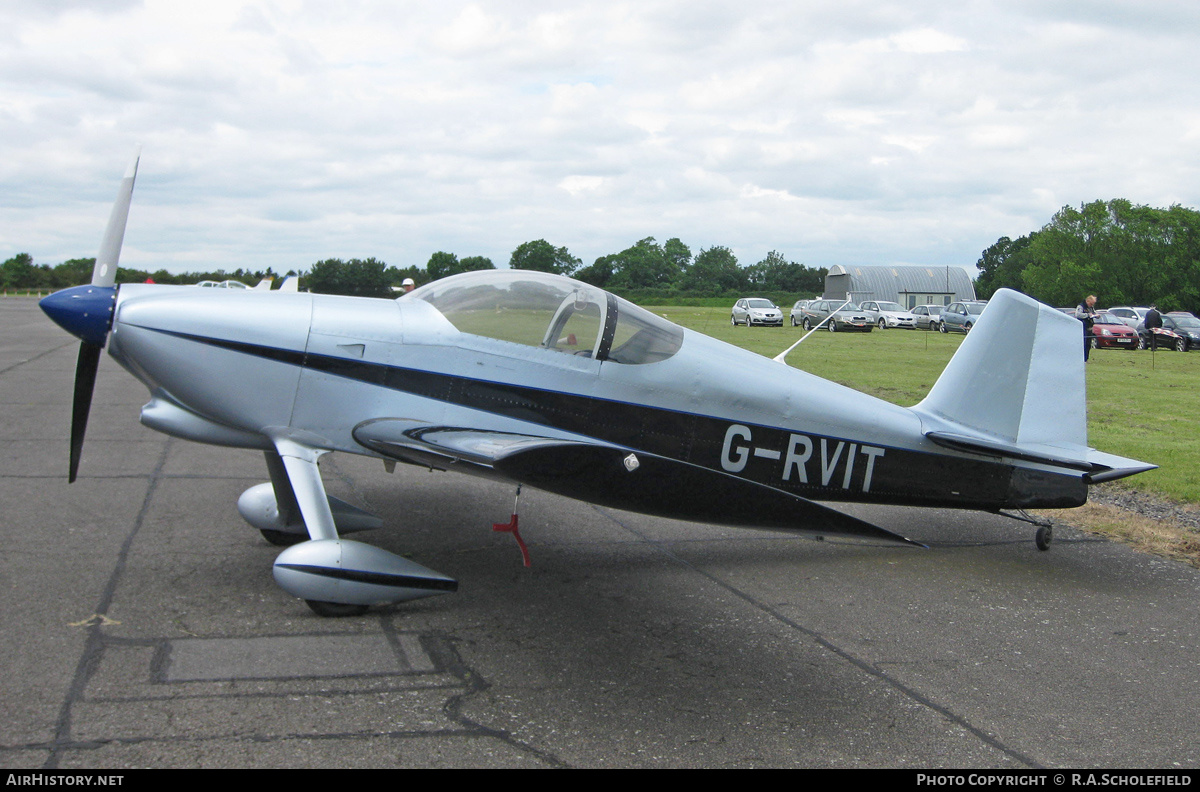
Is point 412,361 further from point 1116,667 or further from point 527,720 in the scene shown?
point 1116,667

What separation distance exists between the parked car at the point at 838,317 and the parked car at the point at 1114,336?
9378mm

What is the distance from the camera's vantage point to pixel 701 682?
4.00 m

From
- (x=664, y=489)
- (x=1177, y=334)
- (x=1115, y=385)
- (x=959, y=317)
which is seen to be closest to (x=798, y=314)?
(x=959, y=317)

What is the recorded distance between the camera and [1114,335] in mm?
31906

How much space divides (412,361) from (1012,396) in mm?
4094

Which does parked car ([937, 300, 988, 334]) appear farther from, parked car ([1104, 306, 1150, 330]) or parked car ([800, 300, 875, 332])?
parked car ([1104, 306, 1150, 330])

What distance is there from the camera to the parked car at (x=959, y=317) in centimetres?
3891

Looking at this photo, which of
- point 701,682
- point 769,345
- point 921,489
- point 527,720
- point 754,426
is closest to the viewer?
point 527,720

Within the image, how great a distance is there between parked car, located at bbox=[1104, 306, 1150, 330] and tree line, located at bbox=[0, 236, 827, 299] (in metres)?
19.6

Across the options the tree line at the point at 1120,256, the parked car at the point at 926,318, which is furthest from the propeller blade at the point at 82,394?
the tree line at the point at 1120,256

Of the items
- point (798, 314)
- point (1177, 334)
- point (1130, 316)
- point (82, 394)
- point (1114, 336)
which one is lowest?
point (82, 394)

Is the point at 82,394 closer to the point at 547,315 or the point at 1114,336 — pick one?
the point at 547,315

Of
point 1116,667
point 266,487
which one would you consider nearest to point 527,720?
point 1116,667

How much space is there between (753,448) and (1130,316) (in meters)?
37.7
